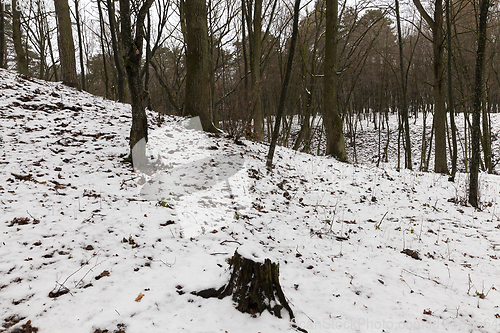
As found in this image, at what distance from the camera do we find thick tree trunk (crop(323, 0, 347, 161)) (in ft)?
29.5

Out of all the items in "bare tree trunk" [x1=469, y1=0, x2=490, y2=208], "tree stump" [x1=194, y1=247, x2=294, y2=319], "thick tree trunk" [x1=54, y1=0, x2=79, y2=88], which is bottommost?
"tree stump" [x1=194, y1=247, x2=294, y2=319]

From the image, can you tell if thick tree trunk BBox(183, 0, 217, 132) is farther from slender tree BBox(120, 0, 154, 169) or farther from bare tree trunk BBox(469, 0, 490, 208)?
bare tree trunk BBox(469, 0, 490, 208)

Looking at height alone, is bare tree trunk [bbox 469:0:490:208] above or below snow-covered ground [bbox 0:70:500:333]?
above

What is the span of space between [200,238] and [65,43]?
9.83 m

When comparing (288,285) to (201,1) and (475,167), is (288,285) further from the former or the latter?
(201,1)

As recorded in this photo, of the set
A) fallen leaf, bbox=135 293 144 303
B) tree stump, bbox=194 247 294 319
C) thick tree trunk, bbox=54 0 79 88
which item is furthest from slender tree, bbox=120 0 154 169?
thick tree trunk, bbox=54 0 79 88

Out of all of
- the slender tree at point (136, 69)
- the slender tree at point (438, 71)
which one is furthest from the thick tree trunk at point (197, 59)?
the slender tree at point (438, 71)

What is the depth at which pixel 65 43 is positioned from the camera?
29.8ft

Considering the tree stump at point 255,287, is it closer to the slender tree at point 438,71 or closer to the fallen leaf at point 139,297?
the fallen leaf at point 139,297

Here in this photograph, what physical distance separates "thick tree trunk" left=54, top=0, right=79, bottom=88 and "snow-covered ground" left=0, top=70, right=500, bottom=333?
2.46m

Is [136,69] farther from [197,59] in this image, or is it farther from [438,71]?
[438,71]

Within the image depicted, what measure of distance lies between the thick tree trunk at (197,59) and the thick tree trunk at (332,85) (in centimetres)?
444

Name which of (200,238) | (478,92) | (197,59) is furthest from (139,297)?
(478,92)

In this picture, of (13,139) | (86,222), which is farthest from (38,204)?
(13,139)
